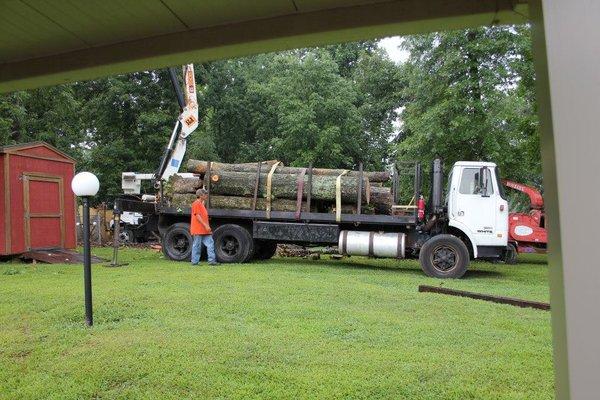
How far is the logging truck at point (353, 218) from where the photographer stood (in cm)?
1170

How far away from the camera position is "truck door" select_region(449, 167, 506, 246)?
11656 millimetres

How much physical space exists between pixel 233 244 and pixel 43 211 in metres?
5.52

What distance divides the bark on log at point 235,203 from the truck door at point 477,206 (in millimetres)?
3896

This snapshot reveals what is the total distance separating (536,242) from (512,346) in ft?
41.2

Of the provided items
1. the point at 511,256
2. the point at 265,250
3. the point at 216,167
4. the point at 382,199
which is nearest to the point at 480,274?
the point at 382,199

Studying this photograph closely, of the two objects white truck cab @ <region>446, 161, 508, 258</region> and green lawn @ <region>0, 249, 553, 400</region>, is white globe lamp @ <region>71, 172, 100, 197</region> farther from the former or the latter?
white truck cab @ <region>446, 161, 508, 258</region>

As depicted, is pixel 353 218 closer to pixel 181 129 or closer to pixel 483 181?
pixel 483 181

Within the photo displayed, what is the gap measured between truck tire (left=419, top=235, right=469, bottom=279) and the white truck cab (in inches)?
17.7

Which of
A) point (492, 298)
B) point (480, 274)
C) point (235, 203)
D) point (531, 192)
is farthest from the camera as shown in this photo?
point (531, 192)

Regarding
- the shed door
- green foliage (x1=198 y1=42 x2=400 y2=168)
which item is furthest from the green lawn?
green foliage (x1=198 y1=42 x2=400 y2=168)

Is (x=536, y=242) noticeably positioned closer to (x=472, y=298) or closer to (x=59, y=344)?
(x=472, y=298)

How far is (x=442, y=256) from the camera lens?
38.4 ft

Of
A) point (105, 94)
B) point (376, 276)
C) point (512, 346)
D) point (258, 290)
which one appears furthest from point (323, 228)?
point (105, 94)

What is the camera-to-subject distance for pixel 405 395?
4.09 meters
